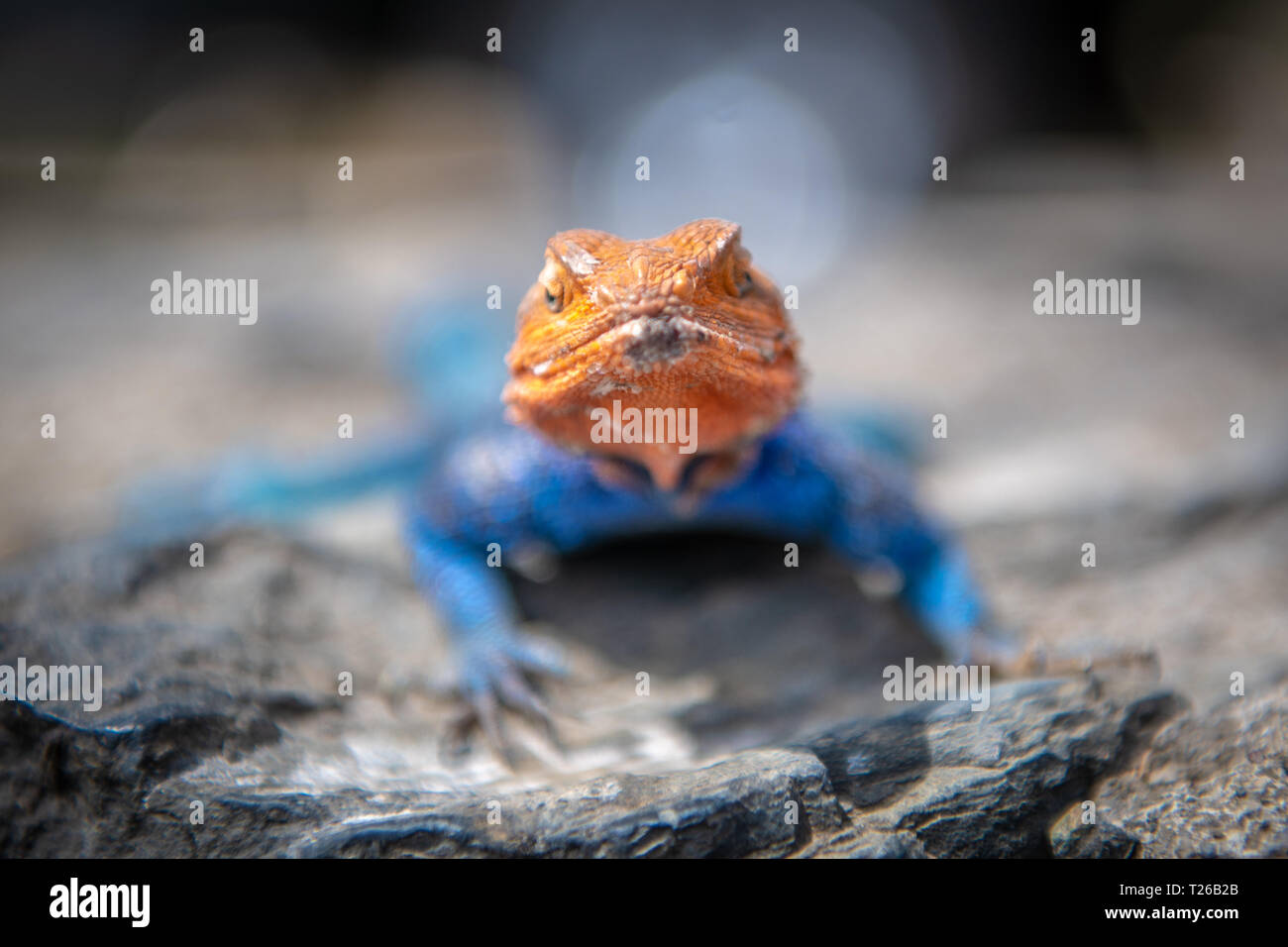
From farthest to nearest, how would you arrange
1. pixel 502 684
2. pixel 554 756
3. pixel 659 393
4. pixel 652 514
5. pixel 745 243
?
pixel 745 243 < pixel 652 514 < pixel 502 684 < pixel 554 756 < pixel 659 393

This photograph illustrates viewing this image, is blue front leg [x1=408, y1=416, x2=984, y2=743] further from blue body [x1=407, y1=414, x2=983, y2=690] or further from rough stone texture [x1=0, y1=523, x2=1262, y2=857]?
rough stone texture [x1=0, y1=523, x2=1262, y2=857]

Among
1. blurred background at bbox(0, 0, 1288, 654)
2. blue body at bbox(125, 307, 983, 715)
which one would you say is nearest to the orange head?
blue body at bbox(125, 307, 983, 715)

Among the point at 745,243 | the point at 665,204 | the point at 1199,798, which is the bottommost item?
the point at 1199,798

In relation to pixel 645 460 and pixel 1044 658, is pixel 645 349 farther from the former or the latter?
pixel 1044 658

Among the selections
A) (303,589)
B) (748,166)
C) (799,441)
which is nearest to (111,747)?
(303,589)

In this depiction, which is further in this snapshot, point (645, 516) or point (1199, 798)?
point (645, 516)

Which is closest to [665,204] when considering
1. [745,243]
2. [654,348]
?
[745,243]

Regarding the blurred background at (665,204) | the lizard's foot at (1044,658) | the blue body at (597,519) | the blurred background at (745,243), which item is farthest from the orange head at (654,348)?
the blurred background at (665,204)
